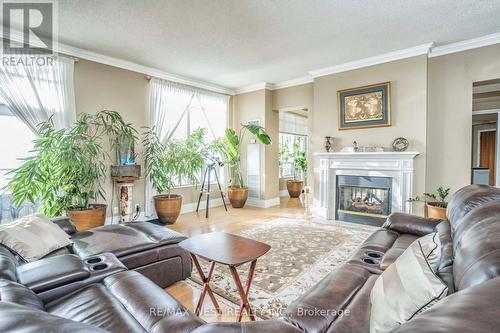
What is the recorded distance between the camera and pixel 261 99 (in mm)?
6234

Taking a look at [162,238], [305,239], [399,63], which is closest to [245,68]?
[399,63]

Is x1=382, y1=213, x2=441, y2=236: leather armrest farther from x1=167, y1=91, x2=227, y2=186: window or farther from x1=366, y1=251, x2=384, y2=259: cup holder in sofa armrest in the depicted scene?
x1=167, y1=91, x2=227, y2=186: window

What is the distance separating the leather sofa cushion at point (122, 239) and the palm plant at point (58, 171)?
4.81ft

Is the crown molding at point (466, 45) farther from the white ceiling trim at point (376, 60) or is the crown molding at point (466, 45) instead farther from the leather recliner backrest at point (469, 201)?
the leather recliner backrest at point (469, 201)

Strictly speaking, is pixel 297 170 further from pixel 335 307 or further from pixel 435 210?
pixel 335 307

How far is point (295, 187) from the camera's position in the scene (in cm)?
771

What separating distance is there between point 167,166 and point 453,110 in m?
4.92

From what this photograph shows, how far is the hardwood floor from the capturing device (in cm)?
214

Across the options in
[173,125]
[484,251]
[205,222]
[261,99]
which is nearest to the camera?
[484,251]

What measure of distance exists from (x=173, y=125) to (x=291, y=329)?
4987 mm

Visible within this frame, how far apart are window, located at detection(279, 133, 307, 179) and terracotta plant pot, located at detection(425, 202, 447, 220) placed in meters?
4.39

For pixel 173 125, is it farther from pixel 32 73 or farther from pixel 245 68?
pixel 32 73

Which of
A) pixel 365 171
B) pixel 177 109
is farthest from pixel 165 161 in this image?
pixel 365 171

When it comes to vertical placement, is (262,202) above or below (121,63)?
below
